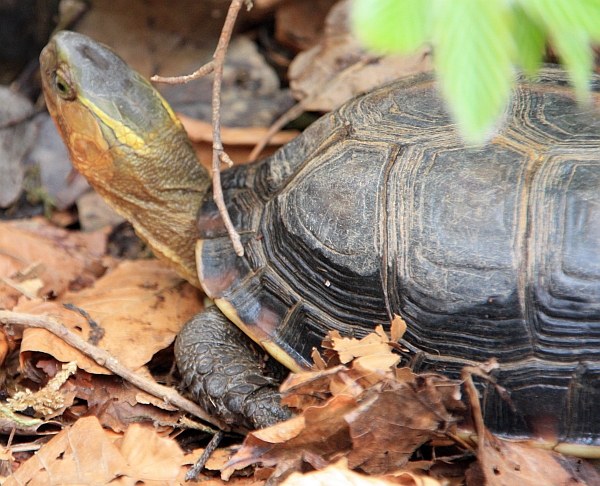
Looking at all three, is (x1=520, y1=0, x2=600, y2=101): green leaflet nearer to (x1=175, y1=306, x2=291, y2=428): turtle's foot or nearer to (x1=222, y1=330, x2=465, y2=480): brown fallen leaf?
(x1=222, y1=330, x2=465, y2=480): brown fallen leaf

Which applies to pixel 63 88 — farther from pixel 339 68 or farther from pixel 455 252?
pixel 455 252

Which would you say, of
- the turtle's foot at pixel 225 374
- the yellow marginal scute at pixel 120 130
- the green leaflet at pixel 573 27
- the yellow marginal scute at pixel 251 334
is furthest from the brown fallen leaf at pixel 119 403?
the green leaflet at pixel 573 27

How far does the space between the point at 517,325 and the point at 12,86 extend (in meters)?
4.23

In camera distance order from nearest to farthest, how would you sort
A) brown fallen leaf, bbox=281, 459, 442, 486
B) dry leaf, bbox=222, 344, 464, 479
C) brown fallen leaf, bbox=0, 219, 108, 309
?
brown fallen leaf, bbox=281, 459, 442, 486
dry leaf, bbox=222, 344, 464, 479
brown fallen leaf, bbox=0, 219, 108, 309

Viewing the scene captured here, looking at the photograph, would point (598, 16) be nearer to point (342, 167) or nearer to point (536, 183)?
point (536, 183)

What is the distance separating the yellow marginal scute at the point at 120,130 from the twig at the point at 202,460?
58.7 inches

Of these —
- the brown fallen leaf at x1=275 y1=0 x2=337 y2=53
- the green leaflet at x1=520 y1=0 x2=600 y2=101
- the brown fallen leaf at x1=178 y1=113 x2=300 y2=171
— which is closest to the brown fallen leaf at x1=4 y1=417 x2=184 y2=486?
the green leaflet at x1=520 y1=0 x2=600 y2=101

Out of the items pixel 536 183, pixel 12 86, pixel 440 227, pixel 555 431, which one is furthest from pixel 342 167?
pixel 12 86

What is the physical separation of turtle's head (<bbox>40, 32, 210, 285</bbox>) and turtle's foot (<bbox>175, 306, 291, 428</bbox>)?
0.45 meters

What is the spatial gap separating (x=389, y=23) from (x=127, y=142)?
2.30 meters

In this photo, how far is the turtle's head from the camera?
2.86 metres

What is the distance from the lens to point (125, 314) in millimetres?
2867

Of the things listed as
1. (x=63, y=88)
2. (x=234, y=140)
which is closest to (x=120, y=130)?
(x=63, y=88)

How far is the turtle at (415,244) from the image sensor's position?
2.08 metres
